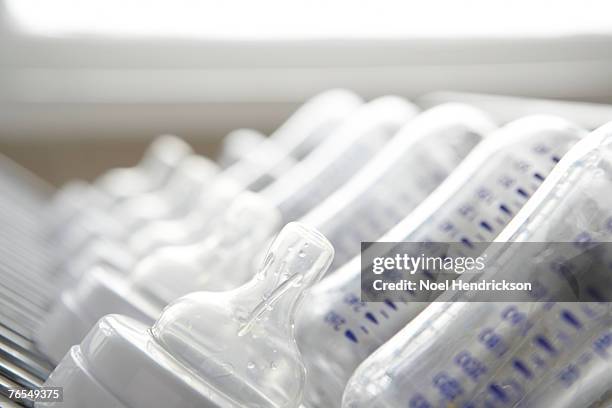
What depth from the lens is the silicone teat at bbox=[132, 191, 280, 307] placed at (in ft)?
2.12

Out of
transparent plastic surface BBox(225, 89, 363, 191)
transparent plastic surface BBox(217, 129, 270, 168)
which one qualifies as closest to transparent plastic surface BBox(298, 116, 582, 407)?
transparent plastic surface BBox(225, 89, 363, 191)

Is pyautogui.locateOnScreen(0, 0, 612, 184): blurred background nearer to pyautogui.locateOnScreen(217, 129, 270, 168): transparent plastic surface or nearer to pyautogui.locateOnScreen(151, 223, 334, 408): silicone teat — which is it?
pyautogui.locateOnScreen(217, 129, 270, 168): transparent plastic surface

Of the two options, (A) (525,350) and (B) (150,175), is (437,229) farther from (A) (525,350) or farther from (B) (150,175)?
(B) (150,175)

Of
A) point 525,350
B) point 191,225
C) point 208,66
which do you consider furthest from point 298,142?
point 208,66

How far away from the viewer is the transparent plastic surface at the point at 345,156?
787mm

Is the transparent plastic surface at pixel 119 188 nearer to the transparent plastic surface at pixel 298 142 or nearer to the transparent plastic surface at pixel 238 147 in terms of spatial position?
the transparent plastic surface at pixel 238 147

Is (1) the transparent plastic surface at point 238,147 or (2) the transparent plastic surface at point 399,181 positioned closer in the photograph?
(2) the transparent plastic surface at point 399,181

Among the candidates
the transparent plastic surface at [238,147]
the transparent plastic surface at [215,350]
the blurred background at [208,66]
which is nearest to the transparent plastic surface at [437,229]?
the transparent plastic surface at [215,350]

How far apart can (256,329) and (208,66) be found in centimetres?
159

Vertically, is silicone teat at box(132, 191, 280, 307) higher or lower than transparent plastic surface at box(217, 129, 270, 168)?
lower

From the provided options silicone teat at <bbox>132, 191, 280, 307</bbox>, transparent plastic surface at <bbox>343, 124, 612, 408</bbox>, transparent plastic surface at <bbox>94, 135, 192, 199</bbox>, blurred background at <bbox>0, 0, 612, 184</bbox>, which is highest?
blurred background at <bbox>0, 0, 612, 184</bbox>

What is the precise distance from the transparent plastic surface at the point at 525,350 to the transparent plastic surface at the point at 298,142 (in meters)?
0.54

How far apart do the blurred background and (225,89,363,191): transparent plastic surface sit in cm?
76

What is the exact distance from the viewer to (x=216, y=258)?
2.33ft
